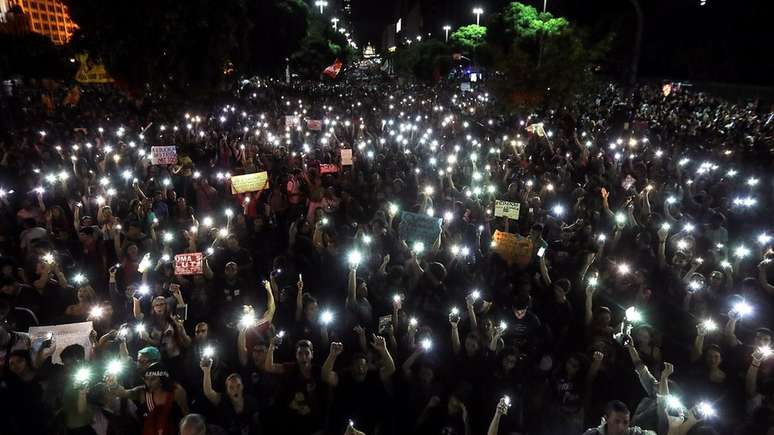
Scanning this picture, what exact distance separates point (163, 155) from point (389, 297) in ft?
26.3

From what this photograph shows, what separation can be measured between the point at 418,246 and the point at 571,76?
52.1 ft

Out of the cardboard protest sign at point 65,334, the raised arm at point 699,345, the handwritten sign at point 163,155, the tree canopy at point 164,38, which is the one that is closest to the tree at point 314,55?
the tree canopy at point 164,38

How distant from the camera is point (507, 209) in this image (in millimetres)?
9211

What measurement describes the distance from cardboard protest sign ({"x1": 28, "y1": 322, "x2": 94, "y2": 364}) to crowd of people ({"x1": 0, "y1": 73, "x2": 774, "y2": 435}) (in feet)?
0.07

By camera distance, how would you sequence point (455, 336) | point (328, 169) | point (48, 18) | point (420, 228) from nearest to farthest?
point (455, 336), point (420, 228), point (328, 169), point (48, 18)

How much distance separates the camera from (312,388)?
5.09m

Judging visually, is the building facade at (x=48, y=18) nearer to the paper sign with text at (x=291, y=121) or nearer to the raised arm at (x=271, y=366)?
the paper sign with text at (x=291, y=121)

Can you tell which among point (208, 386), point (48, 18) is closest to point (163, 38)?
point (208, 386)

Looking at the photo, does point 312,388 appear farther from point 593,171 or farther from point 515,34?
point 515,34

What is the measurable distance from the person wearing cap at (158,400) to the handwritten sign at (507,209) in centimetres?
590

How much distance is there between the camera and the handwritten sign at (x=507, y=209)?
9172mm

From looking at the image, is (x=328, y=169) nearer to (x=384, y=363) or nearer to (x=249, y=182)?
(x=249, y=182)

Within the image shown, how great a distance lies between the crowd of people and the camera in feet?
16.7

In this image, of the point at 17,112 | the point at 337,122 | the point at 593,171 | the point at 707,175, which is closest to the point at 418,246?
the point at 593,171
